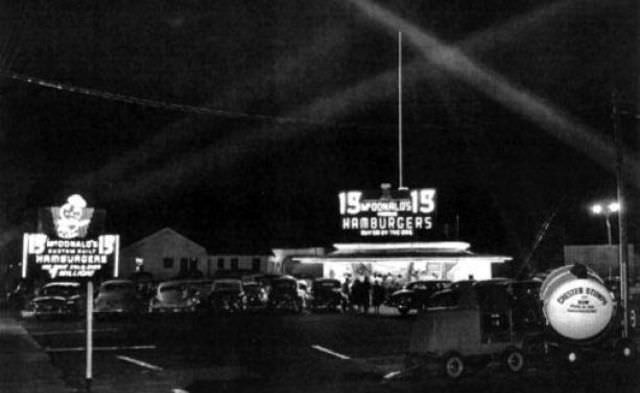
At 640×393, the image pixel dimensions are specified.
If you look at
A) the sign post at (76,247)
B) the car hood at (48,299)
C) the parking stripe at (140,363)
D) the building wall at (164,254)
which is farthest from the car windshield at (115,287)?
the building wall at (164,254)

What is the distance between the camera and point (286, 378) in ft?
56.7

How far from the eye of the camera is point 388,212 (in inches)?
1806

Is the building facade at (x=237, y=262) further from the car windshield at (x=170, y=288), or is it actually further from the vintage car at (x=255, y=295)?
the car windshield at (x=170, y=288)

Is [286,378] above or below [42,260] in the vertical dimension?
below

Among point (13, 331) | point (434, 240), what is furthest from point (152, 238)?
point (13, 331)

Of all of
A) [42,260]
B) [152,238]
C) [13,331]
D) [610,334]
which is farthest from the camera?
[152,238]

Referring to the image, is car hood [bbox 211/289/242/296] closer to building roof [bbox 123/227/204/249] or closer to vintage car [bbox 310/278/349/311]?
vintage car [bbox 310/278/349/311]

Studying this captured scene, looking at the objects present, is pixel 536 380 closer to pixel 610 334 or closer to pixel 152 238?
pixel 610 334

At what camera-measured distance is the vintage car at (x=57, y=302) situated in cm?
3541

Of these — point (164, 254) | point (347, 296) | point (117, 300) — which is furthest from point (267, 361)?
point (164, 254)

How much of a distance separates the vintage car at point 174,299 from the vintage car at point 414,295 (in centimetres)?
783

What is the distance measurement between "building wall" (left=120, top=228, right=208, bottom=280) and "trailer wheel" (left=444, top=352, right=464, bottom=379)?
190ft

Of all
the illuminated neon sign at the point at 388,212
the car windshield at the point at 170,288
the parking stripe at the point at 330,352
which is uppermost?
the illuminated neon sign at the point at 388,212

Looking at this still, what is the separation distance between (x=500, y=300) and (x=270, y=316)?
1863cm
